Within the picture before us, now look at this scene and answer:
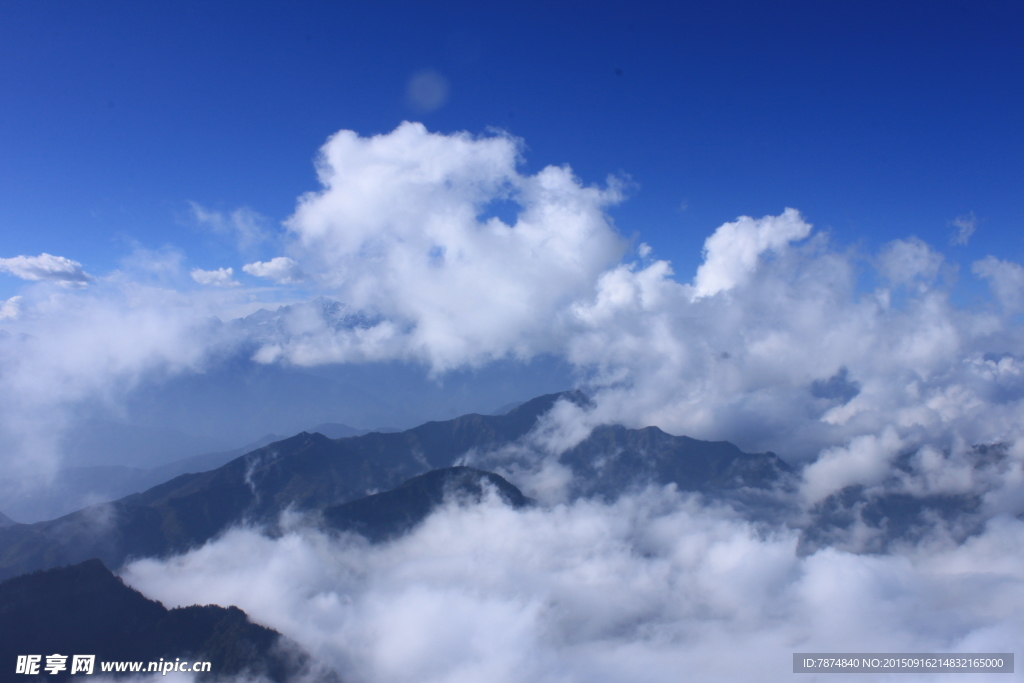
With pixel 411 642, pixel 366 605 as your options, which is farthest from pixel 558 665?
pixel 366 605

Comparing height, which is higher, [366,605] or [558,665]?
→ [366,605]

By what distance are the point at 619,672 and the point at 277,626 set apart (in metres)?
141

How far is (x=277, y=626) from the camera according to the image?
569 ft

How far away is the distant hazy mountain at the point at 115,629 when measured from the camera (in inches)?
3944

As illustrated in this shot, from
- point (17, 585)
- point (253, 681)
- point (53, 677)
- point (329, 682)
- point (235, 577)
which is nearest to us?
point (53, 677)

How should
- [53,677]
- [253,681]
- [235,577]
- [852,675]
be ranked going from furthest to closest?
1. [235,577]
2. [852,675]
3. [253,681]
4. [53,677]

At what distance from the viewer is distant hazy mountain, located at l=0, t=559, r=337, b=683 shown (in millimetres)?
100188

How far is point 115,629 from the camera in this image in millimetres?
109188

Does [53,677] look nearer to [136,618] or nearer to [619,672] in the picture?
[136,618]

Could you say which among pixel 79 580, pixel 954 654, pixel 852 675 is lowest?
pixel 852 675

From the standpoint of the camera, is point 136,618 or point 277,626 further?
point 277,626

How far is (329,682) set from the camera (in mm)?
128750

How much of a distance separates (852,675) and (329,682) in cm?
20555

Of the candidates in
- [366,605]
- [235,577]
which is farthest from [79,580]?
[366,605]
